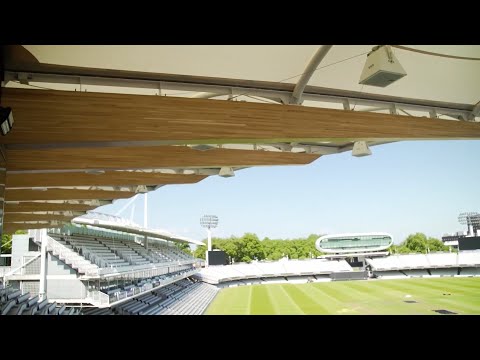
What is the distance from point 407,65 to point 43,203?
10.6 metres

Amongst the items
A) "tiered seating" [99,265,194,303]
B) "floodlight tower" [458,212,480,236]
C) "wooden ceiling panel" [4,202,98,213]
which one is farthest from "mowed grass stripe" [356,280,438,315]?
"floodlight tower" [458,212,480,236]

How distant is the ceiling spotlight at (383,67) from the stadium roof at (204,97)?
1.72 feet

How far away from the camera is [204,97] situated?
509cm

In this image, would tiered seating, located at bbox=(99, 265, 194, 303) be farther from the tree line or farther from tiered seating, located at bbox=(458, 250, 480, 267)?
tiered seating, located at bbox=(458, 250, 480, 267)

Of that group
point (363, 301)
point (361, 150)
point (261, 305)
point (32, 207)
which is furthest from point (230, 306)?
point (361, 150)

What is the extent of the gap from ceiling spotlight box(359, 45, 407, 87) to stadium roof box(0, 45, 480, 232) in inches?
20.7

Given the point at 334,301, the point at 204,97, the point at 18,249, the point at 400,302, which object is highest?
the point at 204,97

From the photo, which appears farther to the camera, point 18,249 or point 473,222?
point 473,222

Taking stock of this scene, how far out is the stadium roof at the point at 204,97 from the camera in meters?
4.01

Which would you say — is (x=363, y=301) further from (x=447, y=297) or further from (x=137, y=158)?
(x=137, y=158)

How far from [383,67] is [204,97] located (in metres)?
2.33
